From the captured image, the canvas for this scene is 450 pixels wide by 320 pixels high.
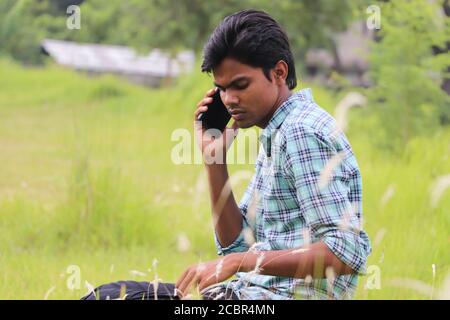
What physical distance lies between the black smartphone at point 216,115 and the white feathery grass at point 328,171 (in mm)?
632

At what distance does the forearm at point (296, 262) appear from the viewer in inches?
92.2

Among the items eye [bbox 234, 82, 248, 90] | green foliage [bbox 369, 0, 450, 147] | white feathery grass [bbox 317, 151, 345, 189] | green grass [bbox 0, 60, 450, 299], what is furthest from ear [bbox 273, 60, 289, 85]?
green foliage [bbox 369, 0, 450, 147]

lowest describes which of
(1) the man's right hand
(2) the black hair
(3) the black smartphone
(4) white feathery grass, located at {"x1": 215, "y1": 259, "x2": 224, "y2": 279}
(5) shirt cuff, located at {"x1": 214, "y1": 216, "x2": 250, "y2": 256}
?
(4) white feathery grass, located at {"x1": 215, "y1": 259, "x2": 224, "y2": 279}

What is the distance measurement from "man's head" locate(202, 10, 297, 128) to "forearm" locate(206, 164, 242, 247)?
297 mm

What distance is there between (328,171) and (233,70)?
1.46 feet

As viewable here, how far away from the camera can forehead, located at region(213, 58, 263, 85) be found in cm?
258

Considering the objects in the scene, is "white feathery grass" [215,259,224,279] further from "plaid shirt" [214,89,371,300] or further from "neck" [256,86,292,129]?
"neck" [256,86,292,129]

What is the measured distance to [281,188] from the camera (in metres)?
2.53

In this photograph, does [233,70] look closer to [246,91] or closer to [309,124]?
[246,91]

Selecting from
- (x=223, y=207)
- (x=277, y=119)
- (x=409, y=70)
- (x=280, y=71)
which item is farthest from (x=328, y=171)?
(x=409, y=70)

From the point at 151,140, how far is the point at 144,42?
27.6 ft

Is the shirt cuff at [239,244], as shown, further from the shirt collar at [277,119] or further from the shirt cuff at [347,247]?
the shirt cuff at [347,247]

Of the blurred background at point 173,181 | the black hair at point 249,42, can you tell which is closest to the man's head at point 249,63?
the black hair at point 249,42
